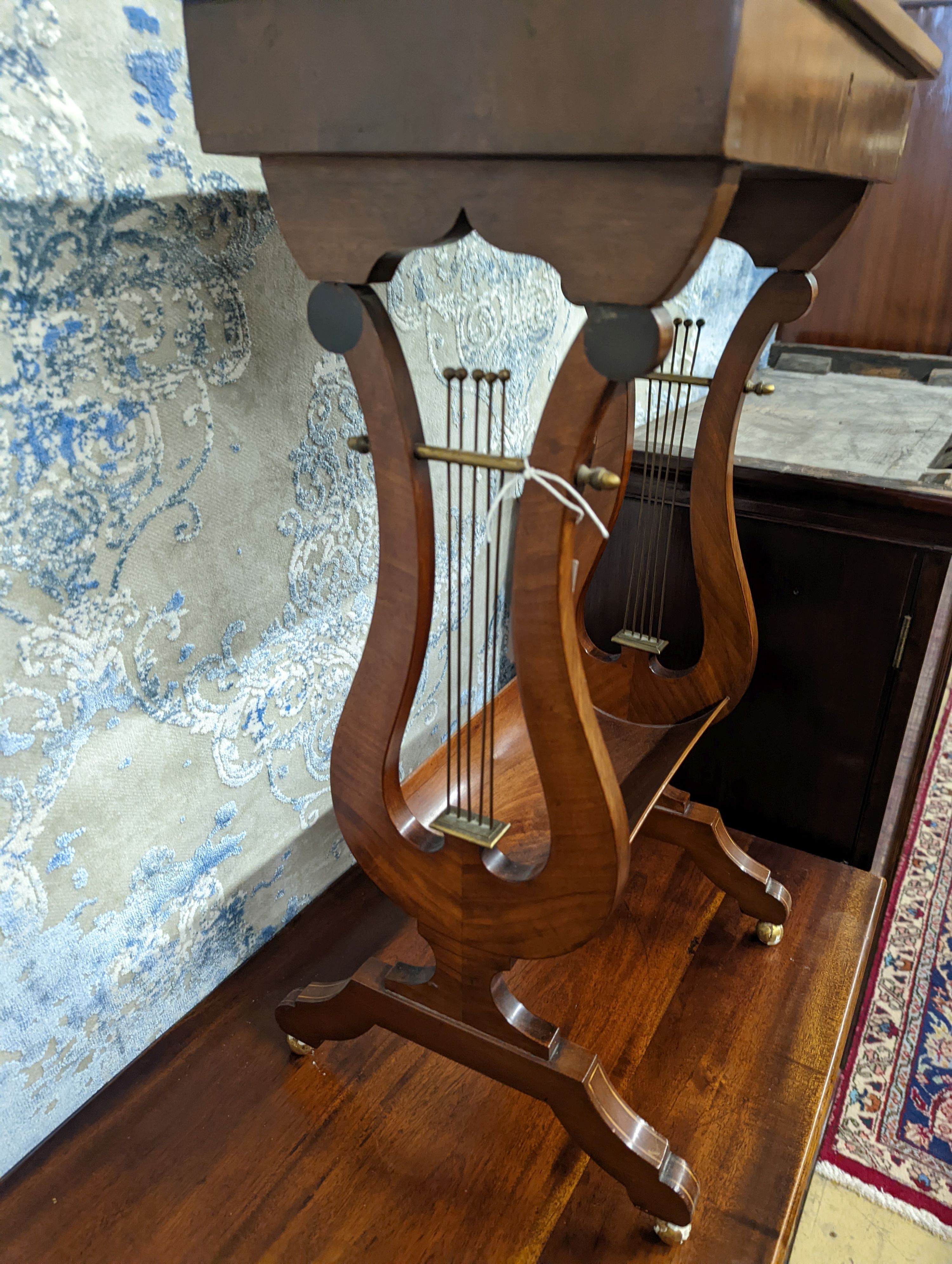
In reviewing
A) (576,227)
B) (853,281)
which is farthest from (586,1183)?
(853,281)

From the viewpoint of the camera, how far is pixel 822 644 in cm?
124

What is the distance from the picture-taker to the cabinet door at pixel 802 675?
1189 millimetres

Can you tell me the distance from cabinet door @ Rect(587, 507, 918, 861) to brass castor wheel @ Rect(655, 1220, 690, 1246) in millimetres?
712

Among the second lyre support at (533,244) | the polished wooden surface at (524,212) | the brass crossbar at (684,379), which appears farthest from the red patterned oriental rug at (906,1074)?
the polished wooden surface at (524,212)

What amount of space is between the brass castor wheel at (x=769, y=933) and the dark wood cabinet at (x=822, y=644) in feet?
1.00

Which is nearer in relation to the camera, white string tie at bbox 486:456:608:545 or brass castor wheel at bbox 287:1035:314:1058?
white string tie at bbox 486:456:608:545

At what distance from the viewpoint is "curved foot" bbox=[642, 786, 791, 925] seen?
3.50 feet

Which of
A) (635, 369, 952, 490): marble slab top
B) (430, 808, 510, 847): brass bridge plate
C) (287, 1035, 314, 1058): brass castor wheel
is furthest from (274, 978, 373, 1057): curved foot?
(635, 369, 952, 490): marble slab top

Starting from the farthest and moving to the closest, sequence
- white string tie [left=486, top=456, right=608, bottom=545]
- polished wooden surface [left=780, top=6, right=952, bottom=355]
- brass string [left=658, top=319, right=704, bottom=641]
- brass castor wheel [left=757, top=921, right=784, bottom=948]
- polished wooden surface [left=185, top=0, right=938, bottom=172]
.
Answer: polished wooden surface [left=780, top=6, right=952, bottom=355], brass castor wheel [left=757, top=921, right=784, bottom=948], brass string [left=658, top=319, right=704, bottom=641], white string tie [left=486, top=456, right=608, bottom=545], polished wooden surface [left=185, top=0, right=938, bottom=172]

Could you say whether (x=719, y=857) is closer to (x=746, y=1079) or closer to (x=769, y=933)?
(x=769, y=933)

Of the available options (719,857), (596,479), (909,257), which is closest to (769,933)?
(719,857)

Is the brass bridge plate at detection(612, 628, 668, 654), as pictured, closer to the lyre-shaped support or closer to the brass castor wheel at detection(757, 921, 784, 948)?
the lyre-shaped support

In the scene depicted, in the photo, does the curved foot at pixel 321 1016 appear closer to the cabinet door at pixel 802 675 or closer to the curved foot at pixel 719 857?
the curved foot at pixel 719 857

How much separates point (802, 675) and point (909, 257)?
1.29 m
